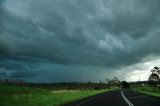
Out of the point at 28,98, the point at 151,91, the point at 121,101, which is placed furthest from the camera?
the point at 151,91

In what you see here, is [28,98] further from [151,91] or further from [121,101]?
[151,91]

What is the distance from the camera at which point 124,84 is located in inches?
7397

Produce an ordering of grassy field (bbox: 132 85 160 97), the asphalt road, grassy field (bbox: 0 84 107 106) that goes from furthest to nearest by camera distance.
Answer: grassy field (bbox: 132 85 160 97) → grassy field (bbox: 0 84 107 106) → the asphalt road

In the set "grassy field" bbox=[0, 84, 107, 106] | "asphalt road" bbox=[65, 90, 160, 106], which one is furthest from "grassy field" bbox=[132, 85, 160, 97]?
"grassy field" bbox=[0, 84, 107, 106]

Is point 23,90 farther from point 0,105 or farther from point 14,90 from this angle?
point 0,105

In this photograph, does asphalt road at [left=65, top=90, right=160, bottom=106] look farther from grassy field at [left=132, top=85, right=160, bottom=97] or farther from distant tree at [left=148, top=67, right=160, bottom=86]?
distant tree at [left=148, top=67, right=160, bottom=86]

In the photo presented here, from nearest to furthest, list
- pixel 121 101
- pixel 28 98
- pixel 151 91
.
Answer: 1. pixel 121 101
2. pixel 28 98
3. pixel 151 91

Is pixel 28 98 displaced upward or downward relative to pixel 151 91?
downward

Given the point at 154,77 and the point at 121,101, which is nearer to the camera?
the point at 121,101

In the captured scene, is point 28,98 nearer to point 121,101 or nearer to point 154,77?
point 121,101

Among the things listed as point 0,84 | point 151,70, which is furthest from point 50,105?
point 151,70

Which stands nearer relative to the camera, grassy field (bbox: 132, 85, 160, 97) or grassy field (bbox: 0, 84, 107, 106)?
grassy field (bbox: 0, 84, 107, 106)

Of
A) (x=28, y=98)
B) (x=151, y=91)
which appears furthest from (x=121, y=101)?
(x=151, y=91)

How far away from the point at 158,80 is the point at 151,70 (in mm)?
6344
